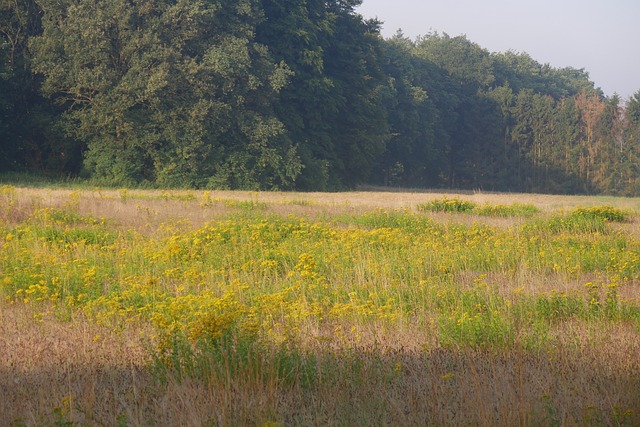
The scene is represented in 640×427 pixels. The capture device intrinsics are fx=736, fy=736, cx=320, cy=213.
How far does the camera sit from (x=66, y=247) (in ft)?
40.1

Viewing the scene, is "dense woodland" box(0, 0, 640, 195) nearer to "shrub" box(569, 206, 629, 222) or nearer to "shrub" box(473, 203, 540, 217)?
"shrub" box(473, 203, 540, 217)

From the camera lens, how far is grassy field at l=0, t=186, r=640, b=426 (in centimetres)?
532

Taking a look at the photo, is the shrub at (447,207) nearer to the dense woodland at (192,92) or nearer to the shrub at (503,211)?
the shrub at (503,211)

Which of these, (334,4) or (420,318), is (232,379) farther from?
(334,4)

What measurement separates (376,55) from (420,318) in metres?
46.5

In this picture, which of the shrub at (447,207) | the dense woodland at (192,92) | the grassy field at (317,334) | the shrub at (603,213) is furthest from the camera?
the dense woodland at (192,92)

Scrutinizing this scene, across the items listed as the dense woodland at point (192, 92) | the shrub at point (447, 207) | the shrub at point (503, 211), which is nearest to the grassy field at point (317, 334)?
the shrub at point (503, 211)

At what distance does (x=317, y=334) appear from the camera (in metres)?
7.36

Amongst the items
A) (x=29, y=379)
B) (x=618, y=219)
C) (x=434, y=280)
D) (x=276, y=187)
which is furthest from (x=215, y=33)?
(x=29, y=379)

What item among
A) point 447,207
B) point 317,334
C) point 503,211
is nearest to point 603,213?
point 503,211

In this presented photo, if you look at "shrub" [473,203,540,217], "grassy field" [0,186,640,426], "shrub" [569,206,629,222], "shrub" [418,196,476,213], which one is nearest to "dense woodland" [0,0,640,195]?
"shrub" [418,196,476,213]

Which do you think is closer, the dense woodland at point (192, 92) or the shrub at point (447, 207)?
the shrub at point (447, 207)

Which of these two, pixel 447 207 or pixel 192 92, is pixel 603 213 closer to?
pixel 447 207

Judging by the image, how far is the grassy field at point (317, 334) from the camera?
17.4ft
